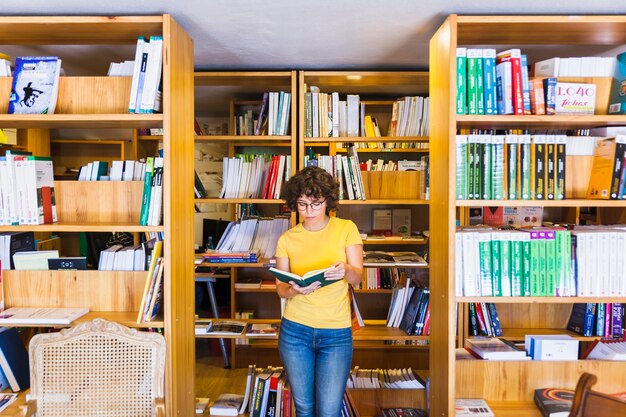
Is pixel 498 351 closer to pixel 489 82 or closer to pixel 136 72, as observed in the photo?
pixel 489 82

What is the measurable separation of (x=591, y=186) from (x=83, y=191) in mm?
2281

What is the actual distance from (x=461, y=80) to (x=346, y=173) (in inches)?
47.1

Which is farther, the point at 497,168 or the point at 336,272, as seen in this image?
the point at 497,168

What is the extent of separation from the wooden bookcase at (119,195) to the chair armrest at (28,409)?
15.8 inches

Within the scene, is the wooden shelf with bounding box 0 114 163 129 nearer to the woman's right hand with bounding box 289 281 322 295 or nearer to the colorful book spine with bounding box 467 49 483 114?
the woman's right hand with bounding box 289 281 322 295

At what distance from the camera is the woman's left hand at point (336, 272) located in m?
2.00

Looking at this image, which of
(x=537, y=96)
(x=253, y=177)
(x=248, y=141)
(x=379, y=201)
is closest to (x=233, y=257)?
(x=253, y=177)

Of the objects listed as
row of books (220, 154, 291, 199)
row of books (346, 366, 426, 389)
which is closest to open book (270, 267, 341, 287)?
row of books (346, 366, 426, 389)

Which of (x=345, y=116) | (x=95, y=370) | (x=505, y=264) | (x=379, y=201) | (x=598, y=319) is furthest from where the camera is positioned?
(x=345, y=116)

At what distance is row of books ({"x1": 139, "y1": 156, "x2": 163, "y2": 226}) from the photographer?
2.16 metres

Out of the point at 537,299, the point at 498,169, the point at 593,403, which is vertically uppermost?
the point at 498,169

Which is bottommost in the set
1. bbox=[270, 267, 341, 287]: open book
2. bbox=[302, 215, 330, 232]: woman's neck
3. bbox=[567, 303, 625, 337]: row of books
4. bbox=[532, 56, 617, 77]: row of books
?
bbox=[567, 303, 625, 337]: row of books

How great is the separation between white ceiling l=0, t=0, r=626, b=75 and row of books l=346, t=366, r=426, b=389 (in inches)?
74.9

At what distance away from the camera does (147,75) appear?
2.13 meters
